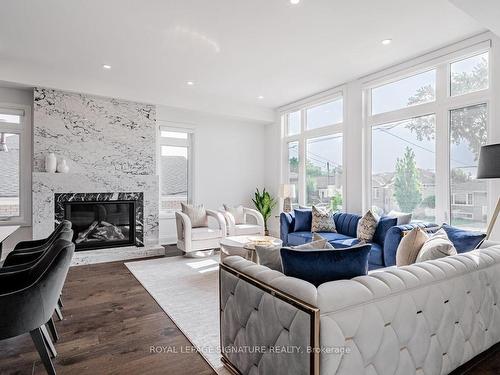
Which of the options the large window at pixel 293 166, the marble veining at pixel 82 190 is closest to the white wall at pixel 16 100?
the marble veining at pixel 82 190

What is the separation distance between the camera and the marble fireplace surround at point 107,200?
190 inches

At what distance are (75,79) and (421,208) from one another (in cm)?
573

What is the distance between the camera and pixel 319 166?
6.16 m

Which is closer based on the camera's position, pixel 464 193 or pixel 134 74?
pixel 464 193

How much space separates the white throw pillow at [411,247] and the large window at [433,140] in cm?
193

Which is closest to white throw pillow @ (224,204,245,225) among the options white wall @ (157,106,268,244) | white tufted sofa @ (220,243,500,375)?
white wall @ (157,106,268,244)

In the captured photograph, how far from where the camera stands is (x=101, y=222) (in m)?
5.27

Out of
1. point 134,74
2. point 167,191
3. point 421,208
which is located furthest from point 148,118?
point 421,208

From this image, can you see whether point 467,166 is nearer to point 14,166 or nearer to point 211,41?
point 211,41

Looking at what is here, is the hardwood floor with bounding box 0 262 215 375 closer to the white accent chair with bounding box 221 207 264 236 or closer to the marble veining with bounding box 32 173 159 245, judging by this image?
the marble veining with bounding box 32 173 159 245

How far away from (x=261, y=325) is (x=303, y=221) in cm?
367

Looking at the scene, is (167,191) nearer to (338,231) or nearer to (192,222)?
(192,222)

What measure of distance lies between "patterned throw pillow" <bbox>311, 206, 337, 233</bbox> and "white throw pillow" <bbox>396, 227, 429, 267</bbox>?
239 cm

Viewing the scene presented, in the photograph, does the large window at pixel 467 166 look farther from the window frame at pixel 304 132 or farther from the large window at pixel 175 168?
the large window at pixel 175 168
